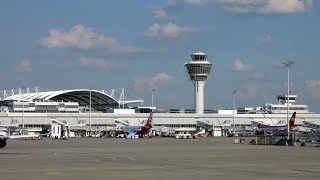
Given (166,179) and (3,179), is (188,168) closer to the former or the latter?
(166,179)

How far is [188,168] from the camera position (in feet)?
129

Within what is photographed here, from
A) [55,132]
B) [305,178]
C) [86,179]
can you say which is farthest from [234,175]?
[55,132]

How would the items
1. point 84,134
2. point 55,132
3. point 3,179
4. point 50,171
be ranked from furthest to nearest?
point 84,134 → point 55,132 → point 50,171 → point 3,179

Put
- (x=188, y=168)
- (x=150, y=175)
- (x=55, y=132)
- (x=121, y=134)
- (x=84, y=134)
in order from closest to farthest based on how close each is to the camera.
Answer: (x=150, y=175), (x=188, y=168), (x=55, y=132), (x=121, y=134), (x=84, y=134)

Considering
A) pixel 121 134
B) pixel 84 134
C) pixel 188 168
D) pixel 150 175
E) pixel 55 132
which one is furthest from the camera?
pixel 84 134

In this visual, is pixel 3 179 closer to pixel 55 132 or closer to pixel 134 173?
pixel 134 173

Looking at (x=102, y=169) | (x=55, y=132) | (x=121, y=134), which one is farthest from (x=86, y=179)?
(x=121, y=134)

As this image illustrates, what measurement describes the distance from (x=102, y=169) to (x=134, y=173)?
3.74 meters

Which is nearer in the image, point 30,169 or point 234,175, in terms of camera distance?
point 234,175

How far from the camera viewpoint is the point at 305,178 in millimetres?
32062

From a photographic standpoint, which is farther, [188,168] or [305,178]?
[188,168]

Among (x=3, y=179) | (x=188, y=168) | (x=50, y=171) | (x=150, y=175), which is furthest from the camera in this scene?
(x=188, y=168)

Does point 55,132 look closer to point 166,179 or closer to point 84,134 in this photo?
point 84,134

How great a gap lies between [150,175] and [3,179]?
8295 mm
